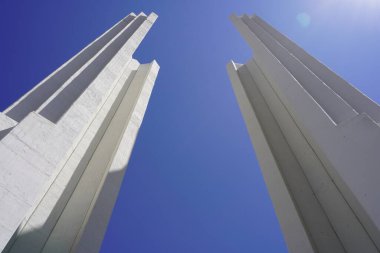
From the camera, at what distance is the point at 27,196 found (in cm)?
436

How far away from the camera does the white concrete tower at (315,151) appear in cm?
452

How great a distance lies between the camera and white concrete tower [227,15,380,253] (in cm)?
452

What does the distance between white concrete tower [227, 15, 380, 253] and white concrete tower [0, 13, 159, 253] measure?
4075 mm

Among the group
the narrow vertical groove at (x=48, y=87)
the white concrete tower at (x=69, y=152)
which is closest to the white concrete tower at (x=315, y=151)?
the white concrete tower at (x=69, y=152)

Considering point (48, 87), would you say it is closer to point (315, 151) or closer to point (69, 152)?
point (69, 152)

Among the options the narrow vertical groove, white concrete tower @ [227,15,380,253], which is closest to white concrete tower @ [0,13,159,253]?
the narrow vertical groove

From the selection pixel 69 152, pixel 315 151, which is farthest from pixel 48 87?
pixel 315 151

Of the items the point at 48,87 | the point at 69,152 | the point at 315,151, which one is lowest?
the point at 69,152

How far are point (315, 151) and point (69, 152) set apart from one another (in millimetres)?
7089

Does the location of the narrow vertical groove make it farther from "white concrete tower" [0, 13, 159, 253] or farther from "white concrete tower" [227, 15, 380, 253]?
"white concrete tower" [227, 15, 380, 253]

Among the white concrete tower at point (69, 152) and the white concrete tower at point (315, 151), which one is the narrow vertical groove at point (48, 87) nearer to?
the white concrete tower at point (69, 152)

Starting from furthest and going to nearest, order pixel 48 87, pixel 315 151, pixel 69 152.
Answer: pixel 315 151 < pixel 69 152 < pixel 48 87

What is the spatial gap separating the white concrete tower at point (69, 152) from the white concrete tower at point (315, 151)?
160 inches

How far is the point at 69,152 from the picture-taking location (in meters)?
9.55
